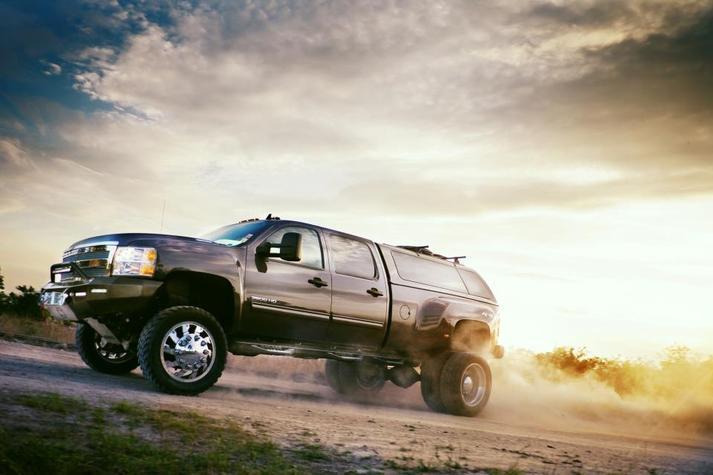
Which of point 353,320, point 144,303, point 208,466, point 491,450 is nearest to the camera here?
point 208,466

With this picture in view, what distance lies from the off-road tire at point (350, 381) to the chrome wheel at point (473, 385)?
1.70 metres

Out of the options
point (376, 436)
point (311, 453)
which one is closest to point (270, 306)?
point (376, 436)

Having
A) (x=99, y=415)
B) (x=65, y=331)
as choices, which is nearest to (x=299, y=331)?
(x=99, y=415)

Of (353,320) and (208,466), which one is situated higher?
(353,320)

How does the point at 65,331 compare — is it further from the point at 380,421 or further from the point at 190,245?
the point at 380,421

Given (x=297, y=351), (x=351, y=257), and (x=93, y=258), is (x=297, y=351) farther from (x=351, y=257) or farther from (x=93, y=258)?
(x=93, y=258)

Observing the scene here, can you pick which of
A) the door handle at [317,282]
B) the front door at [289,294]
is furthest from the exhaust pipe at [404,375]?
the door handle at [317,282]

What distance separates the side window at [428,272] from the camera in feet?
30.0

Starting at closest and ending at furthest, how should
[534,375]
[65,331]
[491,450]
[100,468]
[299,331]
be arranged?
[100,468]
[491,450]
[299,331]
[534,375]
[65,331]

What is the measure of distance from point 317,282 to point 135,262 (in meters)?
2.21

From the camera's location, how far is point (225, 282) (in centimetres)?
693

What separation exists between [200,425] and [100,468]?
1229 mm

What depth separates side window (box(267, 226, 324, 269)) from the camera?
761cm

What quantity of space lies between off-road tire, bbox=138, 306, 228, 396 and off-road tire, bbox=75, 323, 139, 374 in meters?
2.06
